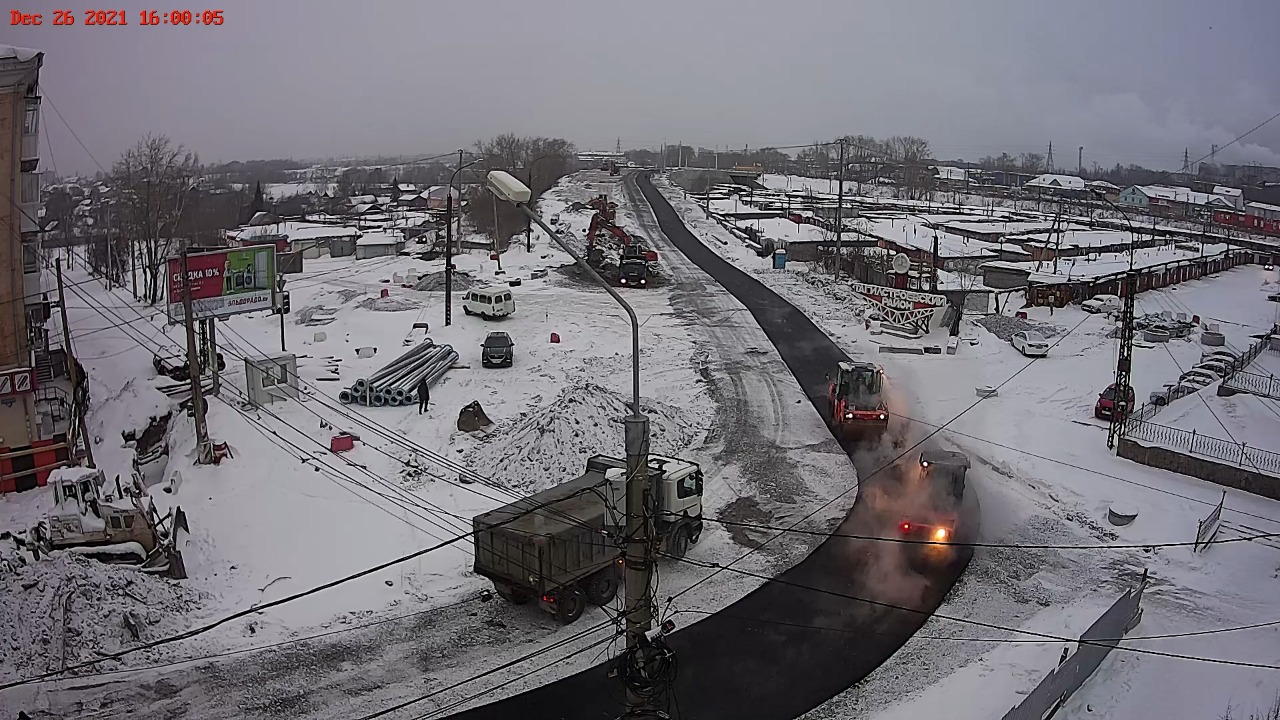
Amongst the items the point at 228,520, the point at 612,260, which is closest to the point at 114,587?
the point at 228,520

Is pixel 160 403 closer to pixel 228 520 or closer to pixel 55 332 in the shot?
pixel 228 520

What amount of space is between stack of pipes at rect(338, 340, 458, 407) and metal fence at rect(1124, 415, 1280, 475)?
20074 millimetres

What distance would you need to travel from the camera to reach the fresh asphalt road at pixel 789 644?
497 inches

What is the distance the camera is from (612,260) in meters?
49.5

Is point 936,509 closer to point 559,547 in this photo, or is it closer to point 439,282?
point 559,547

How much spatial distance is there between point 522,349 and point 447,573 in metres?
16.2

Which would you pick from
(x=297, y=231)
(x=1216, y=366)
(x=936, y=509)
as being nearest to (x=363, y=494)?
(x=936, y=509)

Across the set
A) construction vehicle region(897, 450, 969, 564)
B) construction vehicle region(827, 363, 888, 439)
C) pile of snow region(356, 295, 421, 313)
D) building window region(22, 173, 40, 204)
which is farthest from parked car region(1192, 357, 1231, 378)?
building window region(22, 173, 40, 204)

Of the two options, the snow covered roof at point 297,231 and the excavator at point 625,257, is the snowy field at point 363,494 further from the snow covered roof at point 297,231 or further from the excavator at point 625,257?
the snow covered roof at point 297,231

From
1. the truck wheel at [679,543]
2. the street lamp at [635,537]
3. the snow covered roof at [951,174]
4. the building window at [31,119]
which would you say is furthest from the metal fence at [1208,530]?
the snow covered roof at [951,174]

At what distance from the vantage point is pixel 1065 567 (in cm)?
1761

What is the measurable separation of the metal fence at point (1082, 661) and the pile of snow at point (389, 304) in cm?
3064

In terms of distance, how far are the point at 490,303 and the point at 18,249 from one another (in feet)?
58.3

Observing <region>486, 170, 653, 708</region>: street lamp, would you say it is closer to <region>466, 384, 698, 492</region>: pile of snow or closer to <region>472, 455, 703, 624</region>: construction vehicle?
<region>472, 455, 703, 624</region>: construction vehicle
